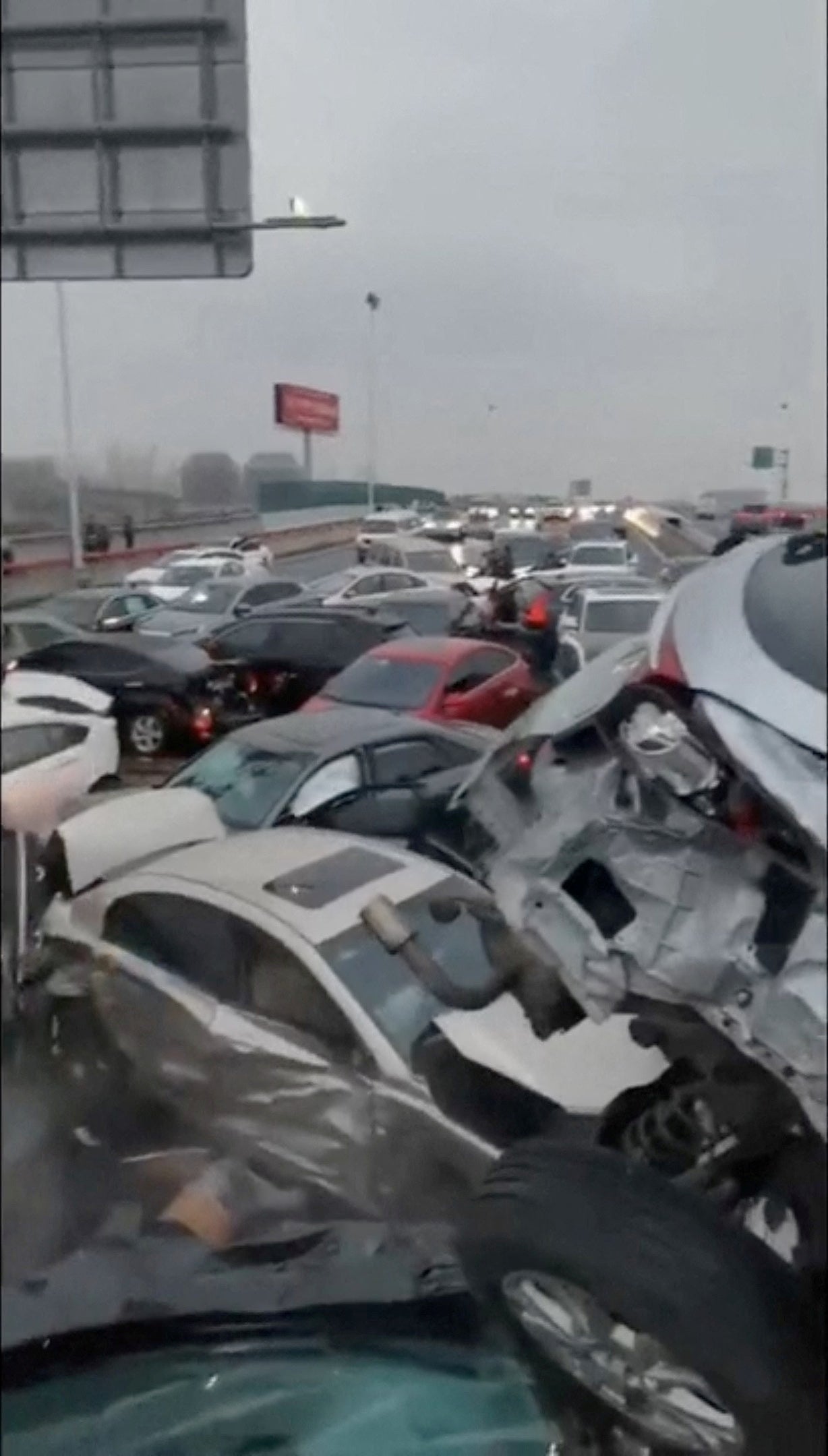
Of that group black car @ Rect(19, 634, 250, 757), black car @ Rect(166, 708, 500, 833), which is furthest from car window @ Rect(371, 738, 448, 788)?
black car @ Rect(19, 634, 250, 757)

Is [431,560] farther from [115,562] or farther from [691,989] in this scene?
[691,989]

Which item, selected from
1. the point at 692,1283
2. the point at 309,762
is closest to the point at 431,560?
the point at 309,762

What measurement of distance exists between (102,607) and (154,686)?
0.32 feet

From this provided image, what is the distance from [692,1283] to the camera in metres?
0.89

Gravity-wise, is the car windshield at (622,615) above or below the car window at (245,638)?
above

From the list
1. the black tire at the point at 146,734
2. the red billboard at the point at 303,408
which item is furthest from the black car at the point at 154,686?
the red billboard at the point at 303,408

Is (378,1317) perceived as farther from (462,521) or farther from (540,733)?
(462,521)

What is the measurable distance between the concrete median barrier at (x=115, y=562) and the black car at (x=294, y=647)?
81mm

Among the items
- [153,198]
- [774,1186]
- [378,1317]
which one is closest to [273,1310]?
[378,1317]

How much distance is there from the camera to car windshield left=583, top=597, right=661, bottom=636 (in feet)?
3.57

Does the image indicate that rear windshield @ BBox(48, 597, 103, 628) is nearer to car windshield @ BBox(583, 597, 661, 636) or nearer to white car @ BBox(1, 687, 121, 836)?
white car @ BBox(1, 687, 121, 836)

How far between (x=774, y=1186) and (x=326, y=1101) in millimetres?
427

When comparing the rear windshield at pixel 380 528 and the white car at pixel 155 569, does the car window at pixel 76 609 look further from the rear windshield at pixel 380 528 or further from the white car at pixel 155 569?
the rear windshield at pixel 380 528

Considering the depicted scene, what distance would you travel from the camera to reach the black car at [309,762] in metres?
1.25
